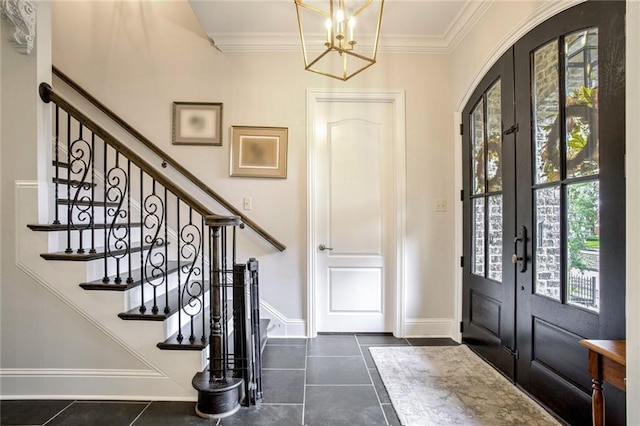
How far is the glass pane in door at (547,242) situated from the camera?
1.75 meters

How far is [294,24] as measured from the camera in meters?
2.76

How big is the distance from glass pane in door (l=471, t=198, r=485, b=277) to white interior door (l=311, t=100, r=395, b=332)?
71 centimetres

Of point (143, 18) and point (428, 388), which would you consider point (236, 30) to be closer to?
point (143, 18)

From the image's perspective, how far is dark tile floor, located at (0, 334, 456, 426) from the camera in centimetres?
171

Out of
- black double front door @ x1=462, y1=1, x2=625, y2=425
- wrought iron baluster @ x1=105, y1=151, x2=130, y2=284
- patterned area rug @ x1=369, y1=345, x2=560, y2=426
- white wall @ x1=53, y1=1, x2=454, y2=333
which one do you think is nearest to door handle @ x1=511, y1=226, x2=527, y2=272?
black double front door @ x1=462, y1=1, x2=625, y2=425

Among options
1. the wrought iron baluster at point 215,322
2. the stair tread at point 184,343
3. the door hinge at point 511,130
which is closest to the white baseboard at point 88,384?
the stair tread at point 184,343

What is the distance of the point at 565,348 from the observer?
1663 mm

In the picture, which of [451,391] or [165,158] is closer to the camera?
[451,391]

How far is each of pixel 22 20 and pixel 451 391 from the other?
3510 mm

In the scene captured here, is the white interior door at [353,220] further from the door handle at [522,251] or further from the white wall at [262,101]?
the door handle at [522,251]

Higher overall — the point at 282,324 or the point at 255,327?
the point at 255,327

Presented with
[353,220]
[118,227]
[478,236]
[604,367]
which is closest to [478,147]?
[478,236]

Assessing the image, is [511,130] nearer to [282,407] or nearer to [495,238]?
[495,238]

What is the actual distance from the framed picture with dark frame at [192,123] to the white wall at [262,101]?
0.07m
